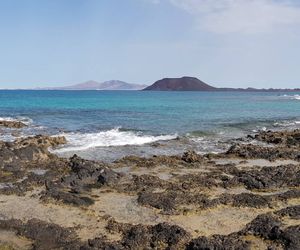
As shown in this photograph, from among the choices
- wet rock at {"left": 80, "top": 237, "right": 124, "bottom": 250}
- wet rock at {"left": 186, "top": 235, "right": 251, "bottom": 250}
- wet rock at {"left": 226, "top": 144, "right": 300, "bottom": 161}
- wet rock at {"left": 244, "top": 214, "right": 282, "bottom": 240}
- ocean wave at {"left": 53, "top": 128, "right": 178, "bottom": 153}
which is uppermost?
wet rock at {"left": 226, "top": 144, "right": 300, "bottom": 161}

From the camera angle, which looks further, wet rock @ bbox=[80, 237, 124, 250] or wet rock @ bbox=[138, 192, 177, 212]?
wet rock @ bbox=[138, 192, 177, 212]

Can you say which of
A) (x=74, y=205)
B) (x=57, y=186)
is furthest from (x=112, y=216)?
(x=57, y=186)

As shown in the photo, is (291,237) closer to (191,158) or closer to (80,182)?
(80,182)

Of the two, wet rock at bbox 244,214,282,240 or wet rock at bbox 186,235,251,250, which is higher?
wet rock at bbox 244,214,282,240

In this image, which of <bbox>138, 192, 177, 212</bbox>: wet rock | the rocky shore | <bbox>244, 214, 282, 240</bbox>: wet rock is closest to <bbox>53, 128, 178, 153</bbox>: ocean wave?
the rocky shore

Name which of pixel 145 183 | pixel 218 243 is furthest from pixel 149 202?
pixel 218 243

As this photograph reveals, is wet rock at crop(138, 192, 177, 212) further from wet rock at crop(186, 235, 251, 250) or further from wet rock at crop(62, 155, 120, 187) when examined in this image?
wet rock at crop(186, 235, 251, 250)

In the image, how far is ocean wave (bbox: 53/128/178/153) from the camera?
1312 inches

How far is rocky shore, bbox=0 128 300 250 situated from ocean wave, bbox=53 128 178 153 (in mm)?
5960

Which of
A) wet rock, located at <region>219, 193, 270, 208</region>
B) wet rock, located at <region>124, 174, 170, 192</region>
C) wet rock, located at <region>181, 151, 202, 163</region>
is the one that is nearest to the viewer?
wet rock, located at <region>219, 193, 270, 208</region>

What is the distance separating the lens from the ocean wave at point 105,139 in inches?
1312

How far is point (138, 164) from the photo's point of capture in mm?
25547

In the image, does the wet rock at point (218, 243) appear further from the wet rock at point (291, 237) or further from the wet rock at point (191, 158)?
the wet rock at point (191, 158)

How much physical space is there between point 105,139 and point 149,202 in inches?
780
